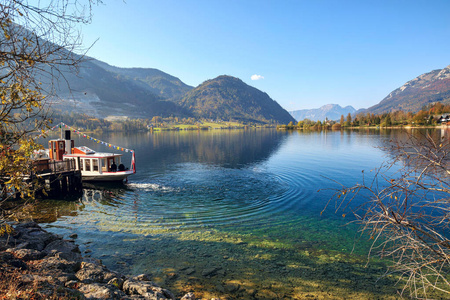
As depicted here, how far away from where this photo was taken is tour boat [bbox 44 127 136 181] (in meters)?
34.3

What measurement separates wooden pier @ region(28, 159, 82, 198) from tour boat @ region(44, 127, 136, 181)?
1.91 m

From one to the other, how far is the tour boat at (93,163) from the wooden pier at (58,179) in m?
1.91

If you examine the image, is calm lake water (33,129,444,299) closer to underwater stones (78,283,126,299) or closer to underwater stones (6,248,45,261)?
underwater stones (78,283,126,299)

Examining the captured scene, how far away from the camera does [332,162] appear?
47906 mm

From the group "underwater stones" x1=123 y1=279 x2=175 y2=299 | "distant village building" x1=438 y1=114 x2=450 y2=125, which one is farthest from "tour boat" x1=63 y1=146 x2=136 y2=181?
"distant village building" x1=438 y1=114 x2=450 y2=125

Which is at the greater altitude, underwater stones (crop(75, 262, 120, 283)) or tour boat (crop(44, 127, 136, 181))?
tour boat (crop(44, 127, 136, 181))

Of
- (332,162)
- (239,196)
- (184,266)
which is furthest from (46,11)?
(332,162)

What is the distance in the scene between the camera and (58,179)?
29.9m

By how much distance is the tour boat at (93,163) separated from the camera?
34281 mm

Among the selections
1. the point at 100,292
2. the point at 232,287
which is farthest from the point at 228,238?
the point at 100,292

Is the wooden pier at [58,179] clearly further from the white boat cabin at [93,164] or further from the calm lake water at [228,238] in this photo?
the calm lake water at [228,238]

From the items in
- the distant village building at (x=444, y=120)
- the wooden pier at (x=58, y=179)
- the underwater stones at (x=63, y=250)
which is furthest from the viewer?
the distant village building at (x=444, y=120)

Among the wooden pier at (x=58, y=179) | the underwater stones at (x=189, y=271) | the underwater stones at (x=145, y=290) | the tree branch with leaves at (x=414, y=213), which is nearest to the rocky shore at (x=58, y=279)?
the underwater stones at (x=145, y=290)

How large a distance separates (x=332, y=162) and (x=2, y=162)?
49.8m
